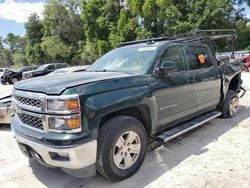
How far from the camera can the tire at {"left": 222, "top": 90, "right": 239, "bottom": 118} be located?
611 cm

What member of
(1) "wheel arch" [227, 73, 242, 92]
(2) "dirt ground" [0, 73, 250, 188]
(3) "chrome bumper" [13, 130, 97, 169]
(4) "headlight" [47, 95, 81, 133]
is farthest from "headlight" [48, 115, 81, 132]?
(1) "wheel arch" [227, 73, 242, 92]

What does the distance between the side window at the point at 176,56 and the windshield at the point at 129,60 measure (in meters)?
0.22

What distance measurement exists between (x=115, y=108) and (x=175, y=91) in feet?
4.47

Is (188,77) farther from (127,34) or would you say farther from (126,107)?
(127,34)

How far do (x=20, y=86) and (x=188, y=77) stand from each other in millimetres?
2693

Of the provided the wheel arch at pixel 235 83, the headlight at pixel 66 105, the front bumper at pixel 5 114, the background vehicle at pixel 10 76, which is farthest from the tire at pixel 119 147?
the background vehicle at pixel 10 76

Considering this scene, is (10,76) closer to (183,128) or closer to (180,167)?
(183,128)

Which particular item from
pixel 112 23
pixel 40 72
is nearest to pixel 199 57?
pixel 40 72

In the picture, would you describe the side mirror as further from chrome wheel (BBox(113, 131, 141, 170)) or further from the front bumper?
the front bumper

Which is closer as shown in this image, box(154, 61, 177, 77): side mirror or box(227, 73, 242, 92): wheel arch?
box(154, 61, 177, 77): side mirror

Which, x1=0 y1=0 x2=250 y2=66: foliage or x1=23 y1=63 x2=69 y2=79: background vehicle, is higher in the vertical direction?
x1=0 y1=0 x2=250 y2=66: foliage

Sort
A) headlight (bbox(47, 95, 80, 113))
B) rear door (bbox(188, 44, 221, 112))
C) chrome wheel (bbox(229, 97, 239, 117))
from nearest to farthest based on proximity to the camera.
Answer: headlight (bbox(47, 95, 80, 113))
rear door (bbox(188, 44, 221, 112))
chrome wheel (bbox(229, 97, 239, 117))

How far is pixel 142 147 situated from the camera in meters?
3.84

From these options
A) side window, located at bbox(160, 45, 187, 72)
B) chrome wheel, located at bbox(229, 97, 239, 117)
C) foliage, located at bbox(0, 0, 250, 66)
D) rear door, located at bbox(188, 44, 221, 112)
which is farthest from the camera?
foliage, located at bbox(0, 0, 250, 66)
